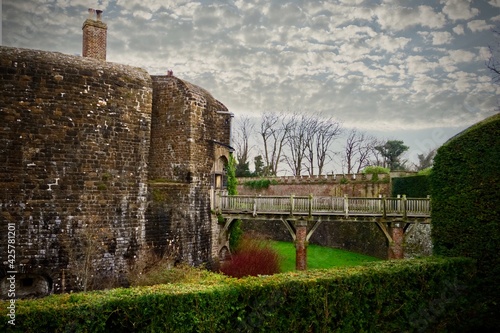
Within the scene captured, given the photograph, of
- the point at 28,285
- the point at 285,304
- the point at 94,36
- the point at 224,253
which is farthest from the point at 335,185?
the point at 285,304

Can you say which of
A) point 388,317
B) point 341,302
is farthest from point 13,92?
point 388,317

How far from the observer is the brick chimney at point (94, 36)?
1700 cm

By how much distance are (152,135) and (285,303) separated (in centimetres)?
1198

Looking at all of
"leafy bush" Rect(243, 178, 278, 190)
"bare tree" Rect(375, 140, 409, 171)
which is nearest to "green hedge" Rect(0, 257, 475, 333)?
"leafy bush" Rect(243, 178, 278, 190)

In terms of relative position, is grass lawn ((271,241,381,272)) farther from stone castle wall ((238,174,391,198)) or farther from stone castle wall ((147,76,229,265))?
stone castle wall ((147,76,229,265))

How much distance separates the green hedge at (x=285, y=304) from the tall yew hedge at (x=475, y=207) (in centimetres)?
47

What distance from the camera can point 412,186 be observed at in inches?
941

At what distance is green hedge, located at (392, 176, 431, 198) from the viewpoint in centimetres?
2270

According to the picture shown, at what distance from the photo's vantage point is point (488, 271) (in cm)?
955

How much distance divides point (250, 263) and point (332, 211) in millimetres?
4712

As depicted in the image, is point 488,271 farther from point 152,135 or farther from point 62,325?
point 152,135

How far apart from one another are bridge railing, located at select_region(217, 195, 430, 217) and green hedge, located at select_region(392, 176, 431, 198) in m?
5.91

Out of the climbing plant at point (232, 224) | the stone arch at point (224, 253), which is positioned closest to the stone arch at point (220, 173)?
the climbing plant at point (232, 224)

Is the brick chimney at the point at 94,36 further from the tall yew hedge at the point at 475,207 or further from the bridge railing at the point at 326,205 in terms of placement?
the tall yew hedge at the point at 475,207
